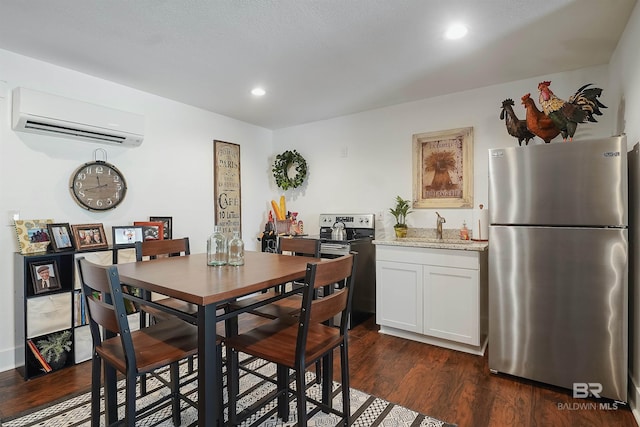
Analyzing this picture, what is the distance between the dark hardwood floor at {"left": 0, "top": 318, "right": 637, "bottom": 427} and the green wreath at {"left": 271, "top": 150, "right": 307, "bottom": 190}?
2344mm

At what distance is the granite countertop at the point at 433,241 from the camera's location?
2750mm

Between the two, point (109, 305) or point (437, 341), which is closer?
point (109, 305)

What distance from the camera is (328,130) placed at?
4.25 m

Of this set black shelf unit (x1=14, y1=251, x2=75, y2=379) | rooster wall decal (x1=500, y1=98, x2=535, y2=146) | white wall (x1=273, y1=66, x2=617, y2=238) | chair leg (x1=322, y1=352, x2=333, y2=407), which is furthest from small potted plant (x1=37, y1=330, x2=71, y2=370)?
rooster wall decal (x1=500, y1=98, x2=535, y2=146)

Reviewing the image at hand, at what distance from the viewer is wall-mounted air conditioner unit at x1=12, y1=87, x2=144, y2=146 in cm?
241

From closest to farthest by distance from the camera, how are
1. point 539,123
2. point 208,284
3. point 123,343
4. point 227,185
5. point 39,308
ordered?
point 123,343 < point 208,284 < point 39,308 < point 539,123 < point 227,185

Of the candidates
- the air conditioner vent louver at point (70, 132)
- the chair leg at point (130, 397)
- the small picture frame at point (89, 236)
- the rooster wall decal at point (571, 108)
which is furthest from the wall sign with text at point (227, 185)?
the rooster wall decal at point (571, 108)

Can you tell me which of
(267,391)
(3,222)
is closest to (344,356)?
(267,391)

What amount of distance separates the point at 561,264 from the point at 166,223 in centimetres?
333

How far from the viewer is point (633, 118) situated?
207 cm

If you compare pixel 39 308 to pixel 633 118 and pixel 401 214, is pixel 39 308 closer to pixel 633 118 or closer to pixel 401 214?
pixel 401 214

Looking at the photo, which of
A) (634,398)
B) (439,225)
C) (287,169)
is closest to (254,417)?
(634,398)

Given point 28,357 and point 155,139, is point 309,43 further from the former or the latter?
point 28,357

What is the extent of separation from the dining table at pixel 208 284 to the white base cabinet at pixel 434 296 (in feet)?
4.40
